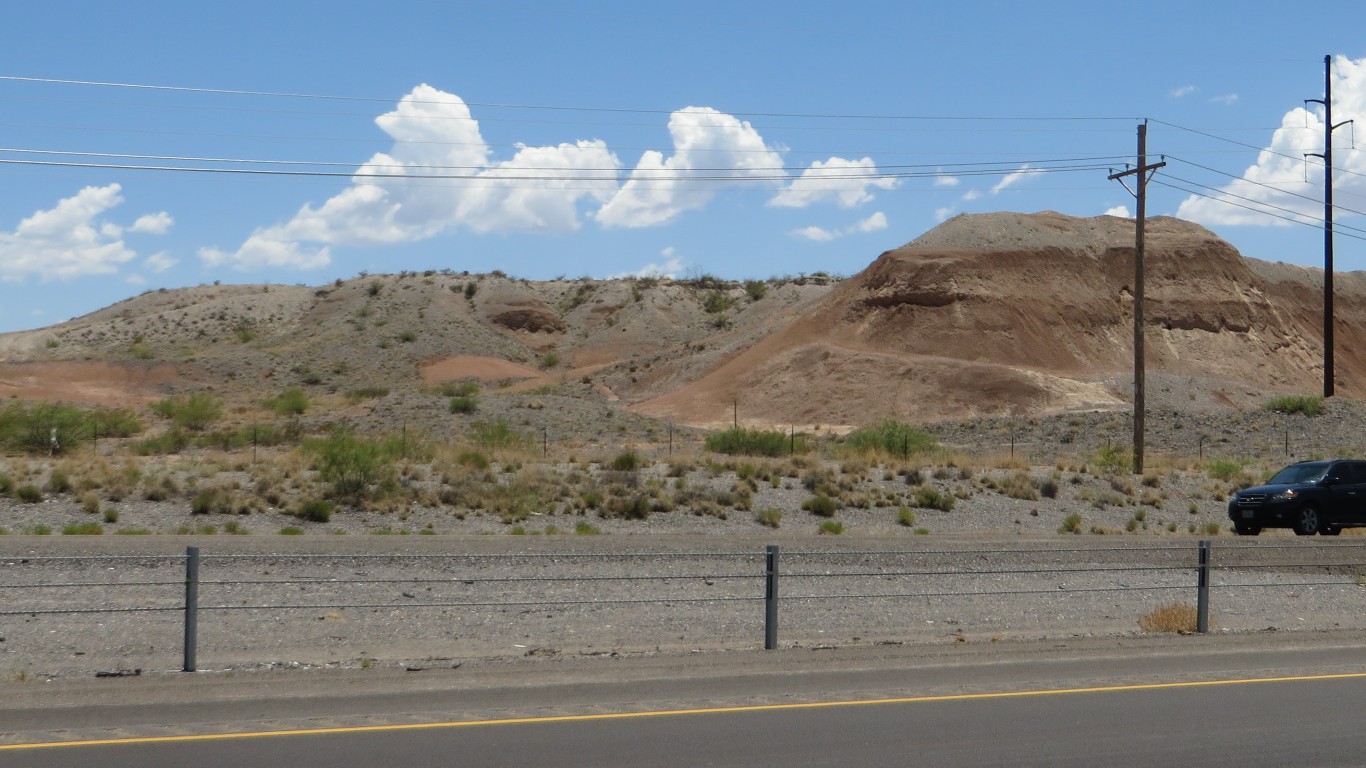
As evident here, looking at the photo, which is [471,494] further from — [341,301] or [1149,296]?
[341,301]

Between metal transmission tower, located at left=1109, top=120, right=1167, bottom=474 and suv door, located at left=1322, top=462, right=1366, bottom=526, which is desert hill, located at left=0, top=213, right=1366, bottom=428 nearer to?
metal transmission tower, located at left=1109, top=120, right=1167, bottom=474

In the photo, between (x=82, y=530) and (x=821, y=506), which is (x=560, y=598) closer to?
(x=82, y=530)

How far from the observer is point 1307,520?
28.4m

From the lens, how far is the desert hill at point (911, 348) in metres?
71.7

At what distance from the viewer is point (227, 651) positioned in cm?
1384

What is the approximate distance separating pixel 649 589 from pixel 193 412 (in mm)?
47695

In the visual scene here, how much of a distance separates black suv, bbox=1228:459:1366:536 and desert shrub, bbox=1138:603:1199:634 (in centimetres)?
1359

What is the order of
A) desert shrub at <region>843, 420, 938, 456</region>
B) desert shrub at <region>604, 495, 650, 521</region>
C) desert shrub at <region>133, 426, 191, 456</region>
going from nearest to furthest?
desert shrub at <region>604, 495, 650, 521</region> < desert shrub at <region>133, 426, 191, 456</region> < desert shrub at <region>843, 420, 938, 456</region>

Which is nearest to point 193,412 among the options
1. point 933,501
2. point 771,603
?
point 933,501

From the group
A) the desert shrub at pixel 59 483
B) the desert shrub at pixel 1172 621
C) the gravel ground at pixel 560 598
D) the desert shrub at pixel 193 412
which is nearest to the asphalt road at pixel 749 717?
the gravel ground at pixel 560 598

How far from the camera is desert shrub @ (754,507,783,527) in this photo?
99.2 feet

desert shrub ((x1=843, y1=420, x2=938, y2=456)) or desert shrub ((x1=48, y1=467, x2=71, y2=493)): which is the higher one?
desert shrub ((x1=843, y1=420, x2=938, y2=456))

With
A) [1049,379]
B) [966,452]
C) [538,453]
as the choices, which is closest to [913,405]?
[1049,379]

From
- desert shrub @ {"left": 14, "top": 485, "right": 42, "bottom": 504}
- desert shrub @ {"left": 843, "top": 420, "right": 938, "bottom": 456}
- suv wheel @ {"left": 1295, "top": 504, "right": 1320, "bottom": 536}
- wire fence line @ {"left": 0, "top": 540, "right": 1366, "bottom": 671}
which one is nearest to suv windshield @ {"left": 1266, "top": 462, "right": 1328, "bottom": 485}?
suv wheel @ {"left": 1295, "top": 504, "right": 1320, "bottom": 536}
